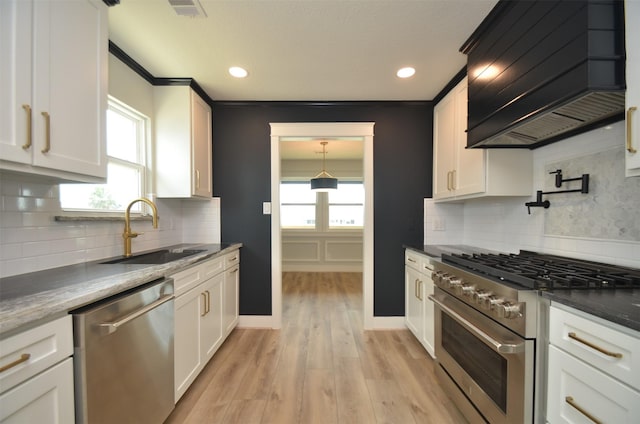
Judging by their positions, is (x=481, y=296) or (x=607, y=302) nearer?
(x=607, y=302)

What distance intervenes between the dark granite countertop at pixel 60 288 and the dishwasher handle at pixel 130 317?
0.38 ft

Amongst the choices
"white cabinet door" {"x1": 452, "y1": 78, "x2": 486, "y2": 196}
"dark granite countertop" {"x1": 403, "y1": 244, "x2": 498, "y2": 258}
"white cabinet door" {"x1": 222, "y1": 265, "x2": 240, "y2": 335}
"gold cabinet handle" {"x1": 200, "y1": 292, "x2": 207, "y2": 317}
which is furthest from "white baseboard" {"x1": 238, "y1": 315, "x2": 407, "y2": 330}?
"white cabinet door" {"x1": 452, "y1": 78, "x2": 486, "y2": 196}

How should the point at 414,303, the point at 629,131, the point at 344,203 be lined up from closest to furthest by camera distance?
the point at 629,131 < the point at 414,303 < the point at 344,203

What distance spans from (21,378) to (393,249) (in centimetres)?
275

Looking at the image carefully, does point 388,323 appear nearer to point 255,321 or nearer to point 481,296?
point 255,321

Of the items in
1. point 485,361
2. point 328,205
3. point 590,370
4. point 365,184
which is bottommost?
point 485,361

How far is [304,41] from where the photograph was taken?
187cm

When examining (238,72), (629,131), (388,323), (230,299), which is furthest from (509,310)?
(238,72)

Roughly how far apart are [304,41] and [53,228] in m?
1.98

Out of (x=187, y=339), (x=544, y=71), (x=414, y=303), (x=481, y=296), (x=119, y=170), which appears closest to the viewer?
(x=544, y=71)

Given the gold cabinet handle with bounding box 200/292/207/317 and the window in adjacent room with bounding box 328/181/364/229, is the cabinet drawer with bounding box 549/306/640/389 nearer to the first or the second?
the gold cabinet handle with bounding box 200/292/207/317

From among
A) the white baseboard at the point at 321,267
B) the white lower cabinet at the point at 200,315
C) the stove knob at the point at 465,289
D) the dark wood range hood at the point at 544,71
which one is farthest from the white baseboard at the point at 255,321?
the white baseboard at the point at 321,267

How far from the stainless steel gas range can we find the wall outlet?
1.08 meters

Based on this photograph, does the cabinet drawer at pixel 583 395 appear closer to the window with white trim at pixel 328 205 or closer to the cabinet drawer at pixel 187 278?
the cabinet drawer at pixel 187 278
